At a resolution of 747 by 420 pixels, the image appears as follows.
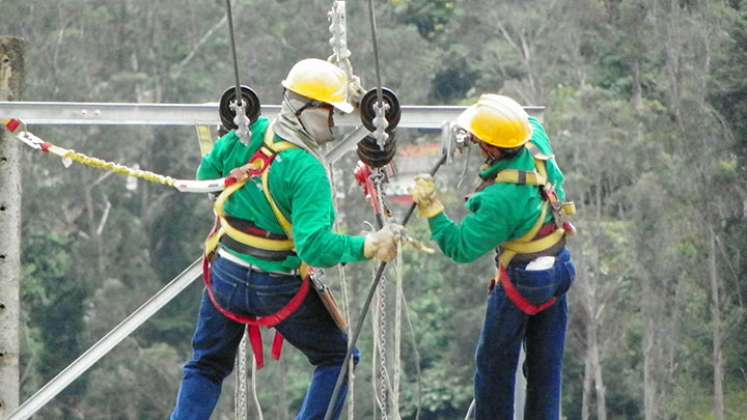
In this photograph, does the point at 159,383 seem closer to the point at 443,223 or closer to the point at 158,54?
the point at 158,54

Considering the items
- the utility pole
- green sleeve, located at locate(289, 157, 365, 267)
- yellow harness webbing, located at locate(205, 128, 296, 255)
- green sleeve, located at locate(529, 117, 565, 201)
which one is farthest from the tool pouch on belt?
the utility pole

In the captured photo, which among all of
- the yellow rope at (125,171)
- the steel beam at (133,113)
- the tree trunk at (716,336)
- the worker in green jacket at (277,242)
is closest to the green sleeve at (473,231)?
the worker in green jacket at (277,242)

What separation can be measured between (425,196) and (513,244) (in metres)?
0.46

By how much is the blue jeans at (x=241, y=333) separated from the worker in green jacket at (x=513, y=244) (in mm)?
498

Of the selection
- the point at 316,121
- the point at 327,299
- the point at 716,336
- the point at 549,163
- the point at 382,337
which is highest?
the point at 716,336

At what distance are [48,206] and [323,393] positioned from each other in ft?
97.8

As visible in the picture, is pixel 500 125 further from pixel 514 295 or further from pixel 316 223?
pixel 316 223

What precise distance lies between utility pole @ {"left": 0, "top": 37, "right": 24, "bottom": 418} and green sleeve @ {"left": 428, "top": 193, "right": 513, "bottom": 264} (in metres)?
2.77

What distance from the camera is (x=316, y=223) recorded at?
20.2 ft

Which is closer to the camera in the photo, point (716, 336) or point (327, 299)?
point (327, 299)

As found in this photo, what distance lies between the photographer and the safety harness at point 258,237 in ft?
21.0

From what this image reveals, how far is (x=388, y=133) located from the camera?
6.55 meters

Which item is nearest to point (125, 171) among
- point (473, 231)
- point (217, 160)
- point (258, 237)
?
point (217, 160)

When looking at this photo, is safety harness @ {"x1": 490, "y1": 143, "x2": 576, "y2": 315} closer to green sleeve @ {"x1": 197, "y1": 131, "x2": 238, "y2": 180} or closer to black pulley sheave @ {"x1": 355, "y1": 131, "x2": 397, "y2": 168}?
black pulley sheave @ {"x1": 355, "y1": 131, "x2": 397, "y2": 168}
